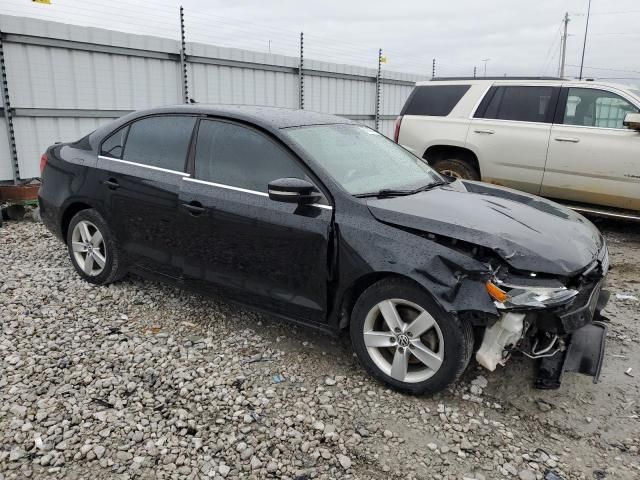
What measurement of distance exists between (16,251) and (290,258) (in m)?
3.89

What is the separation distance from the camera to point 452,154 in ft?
24.2

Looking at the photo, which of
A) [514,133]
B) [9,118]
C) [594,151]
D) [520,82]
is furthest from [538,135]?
[9,118]

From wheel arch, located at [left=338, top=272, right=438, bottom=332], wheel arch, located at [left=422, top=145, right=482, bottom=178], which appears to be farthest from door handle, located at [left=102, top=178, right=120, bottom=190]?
wheel arch, located at [left=422, top=145, right=482, bottom=178]

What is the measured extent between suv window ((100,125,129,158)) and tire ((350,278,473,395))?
252 centimetres

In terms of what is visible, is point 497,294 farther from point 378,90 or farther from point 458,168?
point 378,90

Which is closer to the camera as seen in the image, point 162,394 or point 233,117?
point 162,394

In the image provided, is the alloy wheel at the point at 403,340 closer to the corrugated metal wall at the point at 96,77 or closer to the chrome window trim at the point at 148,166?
the chrome window trim at the point at 148,166

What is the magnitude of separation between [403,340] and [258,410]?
92 cm

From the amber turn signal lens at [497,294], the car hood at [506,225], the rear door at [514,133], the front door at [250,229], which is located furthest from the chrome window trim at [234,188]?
the rear door at [514,133]

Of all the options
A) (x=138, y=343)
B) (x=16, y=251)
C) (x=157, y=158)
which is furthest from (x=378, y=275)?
(x=16, y=251)

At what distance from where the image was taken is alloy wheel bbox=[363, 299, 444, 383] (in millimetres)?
2943

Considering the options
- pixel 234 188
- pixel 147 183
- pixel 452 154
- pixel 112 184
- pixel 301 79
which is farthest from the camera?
pixel 301 79

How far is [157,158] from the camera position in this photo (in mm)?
4051

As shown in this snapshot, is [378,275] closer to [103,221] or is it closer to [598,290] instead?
[598,290]
